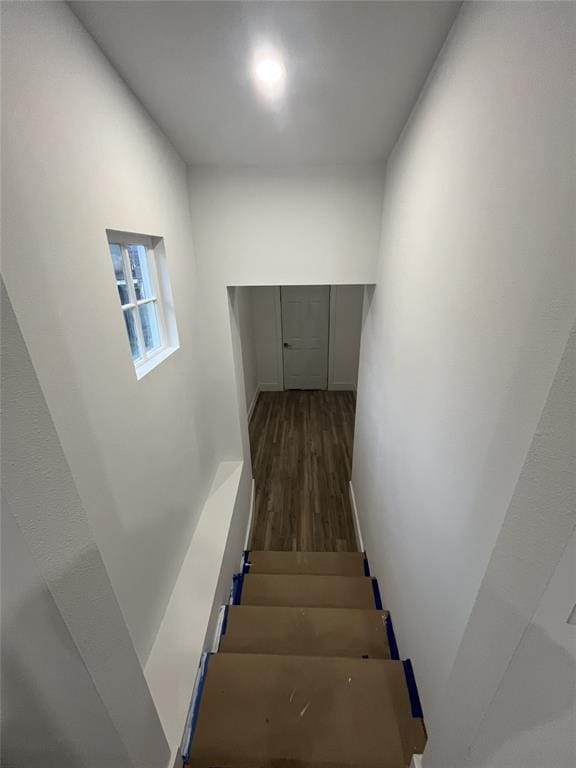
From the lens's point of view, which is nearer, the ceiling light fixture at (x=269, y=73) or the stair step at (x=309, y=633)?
the ceiling light fixture at (x=269, y=73)

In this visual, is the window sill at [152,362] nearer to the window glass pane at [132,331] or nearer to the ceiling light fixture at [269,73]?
the window glass pane at [132,331]

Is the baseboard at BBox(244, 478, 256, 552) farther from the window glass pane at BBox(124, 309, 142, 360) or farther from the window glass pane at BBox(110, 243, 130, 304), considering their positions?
the window glass pane at BBox(110, 243, 130, 304)

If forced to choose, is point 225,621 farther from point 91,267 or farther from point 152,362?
point 91,267

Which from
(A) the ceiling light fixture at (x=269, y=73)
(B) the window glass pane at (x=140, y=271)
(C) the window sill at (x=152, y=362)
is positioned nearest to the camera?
(A) the ceiling light fixture at (x=269, y=73)

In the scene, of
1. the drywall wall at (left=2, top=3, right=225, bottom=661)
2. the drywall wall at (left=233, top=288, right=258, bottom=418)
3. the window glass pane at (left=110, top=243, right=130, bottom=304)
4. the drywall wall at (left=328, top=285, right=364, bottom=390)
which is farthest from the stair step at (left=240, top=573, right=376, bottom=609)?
the drywall wall at (left=328, top=285, right=364, bottom=390)

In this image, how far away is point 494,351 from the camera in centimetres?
69

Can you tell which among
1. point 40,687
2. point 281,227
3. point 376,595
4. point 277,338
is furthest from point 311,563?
point 277,338

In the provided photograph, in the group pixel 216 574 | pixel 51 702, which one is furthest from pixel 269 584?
pixel 51 702

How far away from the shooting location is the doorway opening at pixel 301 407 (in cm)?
291

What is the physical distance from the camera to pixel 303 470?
11.7 ft

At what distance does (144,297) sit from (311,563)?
2265 mm

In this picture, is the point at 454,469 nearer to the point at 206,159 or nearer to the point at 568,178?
the point at 568,178

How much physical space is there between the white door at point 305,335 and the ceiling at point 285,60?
3155mm

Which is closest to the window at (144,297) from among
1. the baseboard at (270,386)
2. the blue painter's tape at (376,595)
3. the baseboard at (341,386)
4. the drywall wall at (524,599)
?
the drywall wall at (524,599)
